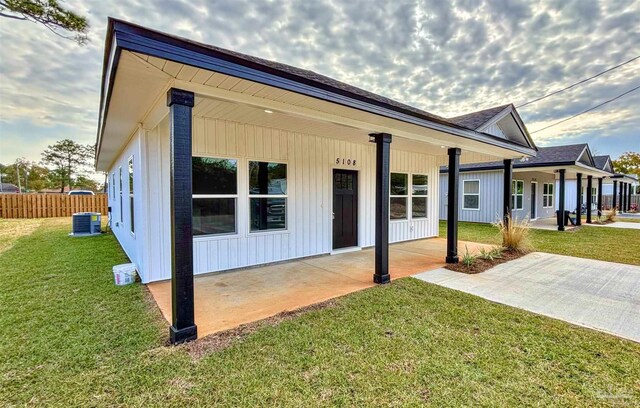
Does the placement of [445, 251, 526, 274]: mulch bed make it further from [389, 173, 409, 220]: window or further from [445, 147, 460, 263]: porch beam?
[389, 173, 409, 220]: window

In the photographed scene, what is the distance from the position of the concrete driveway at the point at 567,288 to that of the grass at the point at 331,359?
0.43 m

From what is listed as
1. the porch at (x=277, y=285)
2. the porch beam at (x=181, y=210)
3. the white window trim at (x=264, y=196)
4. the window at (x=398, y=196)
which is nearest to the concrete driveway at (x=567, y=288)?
the porch at (x=277, y=285)

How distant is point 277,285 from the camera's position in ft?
15.7

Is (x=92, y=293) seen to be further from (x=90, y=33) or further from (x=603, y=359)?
(x=90, y=33)

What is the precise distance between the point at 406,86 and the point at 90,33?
11.3 meters

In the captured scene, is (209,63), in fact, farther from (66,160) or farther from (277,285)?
(66,160)

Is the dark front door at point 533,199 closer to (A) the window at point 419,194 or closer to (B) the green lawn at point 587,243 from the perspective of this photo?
(B) the green lawn at point 587,243

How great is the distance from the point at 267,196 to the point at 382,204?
7.96 ft

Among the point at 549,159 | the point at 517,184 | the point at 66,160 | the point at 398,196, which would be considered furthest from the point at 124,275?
the point at 66,160

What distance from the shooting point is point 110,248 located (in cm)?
807

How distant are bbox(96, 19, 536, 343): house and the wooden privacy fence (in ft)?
45.2

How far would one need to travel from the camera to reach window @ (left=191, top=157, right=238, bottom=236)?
5.12 metres

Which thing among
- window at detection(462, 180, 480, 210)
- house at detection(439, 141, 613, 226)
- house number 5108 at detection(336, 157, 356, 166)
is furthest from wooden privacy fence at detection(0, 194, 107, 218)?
window at detection(462, 180, 480, 210)

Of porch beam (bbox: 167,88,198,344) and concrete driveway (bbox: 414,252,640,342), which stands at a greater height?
porch beam (bbox: 167,88,198,344)
